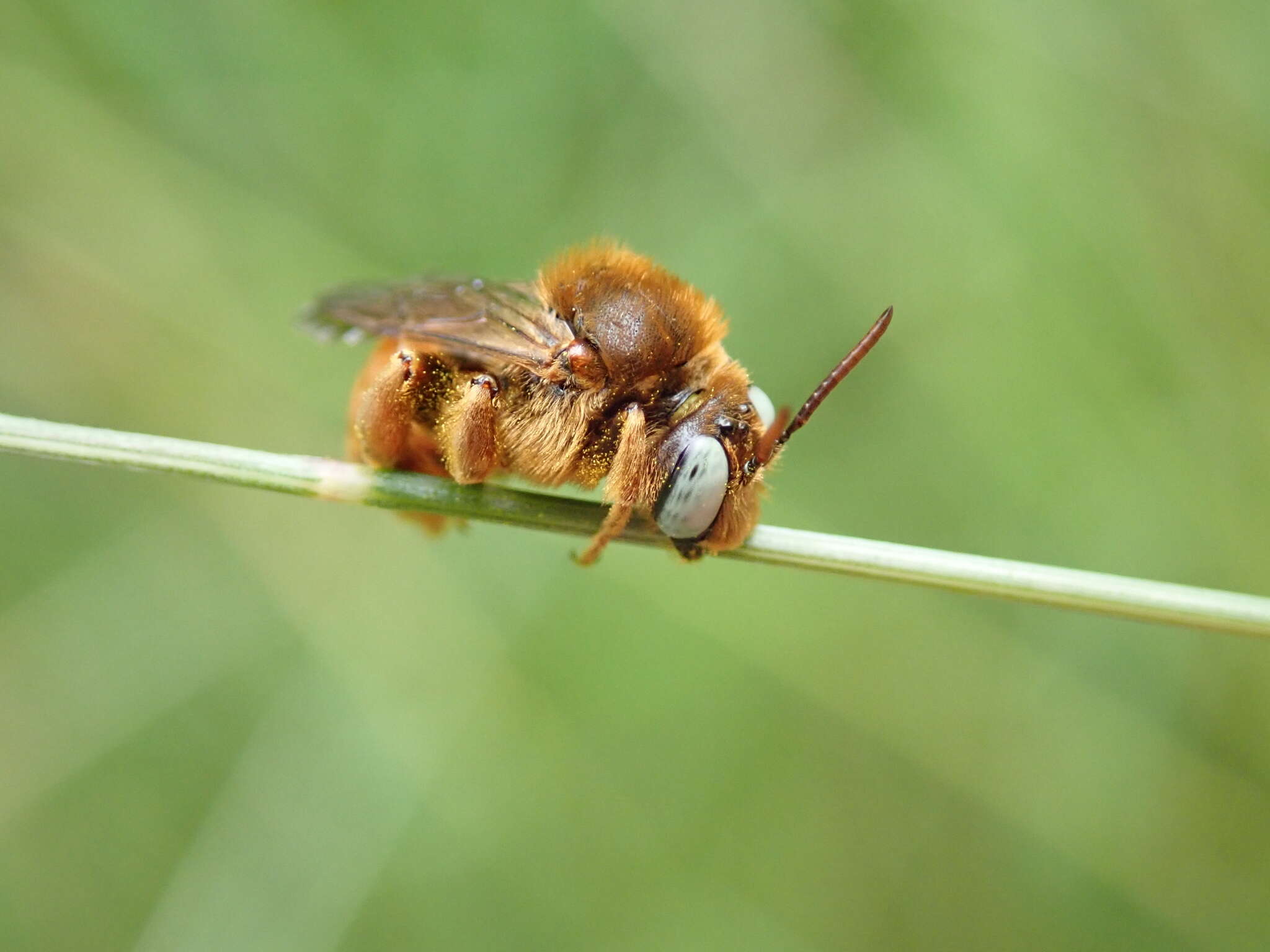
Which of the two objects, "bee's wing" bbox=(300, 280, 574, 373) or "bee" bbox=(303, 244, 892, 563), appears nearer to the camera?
"bee" bbox=(303, 244, 892, 563)

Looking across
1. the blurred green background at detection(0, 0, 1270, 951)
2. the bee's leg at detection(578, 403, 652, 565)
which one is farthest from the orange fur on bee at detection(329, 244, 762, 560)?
the blurred green background at detection(0, 0, 1270, 951)

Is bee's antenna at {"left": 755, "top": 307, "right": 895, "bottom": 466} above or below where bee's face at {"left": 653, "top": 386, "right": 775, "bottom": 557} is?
above

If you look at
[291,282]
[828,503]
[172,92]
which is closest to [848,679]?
[828,503]

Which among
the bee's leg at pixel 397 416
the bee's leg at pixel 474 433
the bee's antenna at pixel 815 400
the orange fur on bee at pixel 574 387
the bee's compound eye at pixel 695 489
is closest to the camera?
the bee's antenna at pixel 815 400

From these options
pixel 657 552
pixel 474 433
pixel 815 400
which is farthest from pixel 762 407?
pixel 657 552

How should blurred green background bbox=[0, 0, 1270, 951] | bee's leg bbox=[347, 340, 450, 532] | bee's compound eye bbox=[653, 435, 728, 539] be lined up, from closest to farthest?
bee's compound eye bbox=[653, 435, 728, 539] → bee's leg bbox=[347, 340, 450, 532] → blurred green background bbox=[0, 0, 1270, 951]

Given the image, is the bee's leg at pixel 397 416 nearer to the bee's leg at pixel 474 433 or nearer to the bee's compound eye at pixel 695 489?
the bee's leg at pixel 474 433

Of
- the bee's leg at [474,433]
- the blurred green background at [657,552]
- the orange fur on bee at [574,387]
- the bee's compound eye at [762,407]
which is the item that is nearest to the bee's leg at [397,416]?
the orange fur on bee at [574,387]

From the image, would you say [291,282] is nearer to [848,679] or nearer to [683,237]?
[683,237]

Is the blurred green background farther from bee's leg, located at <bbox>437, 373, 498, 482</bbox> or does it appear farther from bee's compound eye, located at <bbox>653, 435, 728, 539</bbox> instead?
bee's compound eye, located at <bbox>653, 435, 728, 539</bbox>
